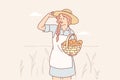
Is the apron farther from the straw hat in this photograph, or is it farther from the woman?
the straw hat

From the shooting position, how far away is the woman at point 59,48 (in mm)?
6215

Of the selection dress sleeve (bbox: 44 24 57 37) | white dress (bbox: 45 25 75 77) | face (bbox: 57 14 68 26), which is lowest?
white dress (bbox: 45 25 75 77)

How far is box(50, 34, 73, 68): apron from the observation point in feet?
20.4

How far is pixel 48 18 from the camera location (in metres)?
6.36

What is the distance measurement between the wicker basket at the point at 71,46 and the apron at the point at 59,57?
0.04m

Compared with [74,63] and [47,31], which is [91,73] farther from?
[47,31]

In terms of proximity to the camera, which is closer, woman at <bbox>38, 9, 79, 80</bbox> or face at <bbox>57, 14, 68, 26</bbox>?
woman at <bbox>38, 9, 79, 80</bbox>

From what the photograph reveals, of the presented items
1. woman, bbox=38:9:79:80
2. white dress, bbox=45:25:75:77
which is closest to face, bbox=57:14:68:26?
woman, bbox=38:9:79:80

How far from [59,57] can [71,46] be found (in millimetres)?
191

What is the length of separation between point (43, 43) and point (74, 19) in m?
0.47

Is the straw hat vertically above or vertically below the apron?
above

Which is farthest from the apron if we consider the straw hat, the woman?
the straw hat

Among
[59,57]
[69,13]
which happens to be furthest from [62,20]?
[59,57]

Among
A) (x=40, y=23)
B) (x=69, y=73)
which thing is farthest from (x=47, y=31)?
(x=69, y=73)
